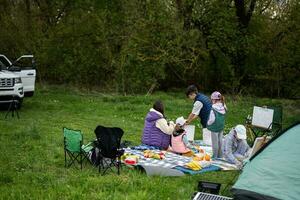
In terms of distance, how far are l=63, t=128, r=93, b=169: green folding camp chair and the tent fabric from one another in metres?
3.27

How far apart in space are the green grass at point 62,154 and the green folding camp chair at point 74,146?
23cm

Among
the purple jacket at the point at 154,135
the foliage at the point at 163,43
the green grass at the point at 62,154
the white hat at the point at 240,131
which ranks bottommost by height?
the green grass at the point at 62,154

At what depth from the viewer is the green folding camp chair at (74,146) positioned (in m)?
9.12

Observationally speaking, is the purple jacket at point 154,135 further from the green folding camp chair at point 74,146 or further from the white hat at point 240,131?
the green folding camp chair at point 74,146

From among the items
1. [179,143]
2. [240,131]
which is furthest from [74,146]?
[240,131]

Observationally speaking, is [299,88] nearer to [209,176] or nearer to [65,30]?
[65,30]

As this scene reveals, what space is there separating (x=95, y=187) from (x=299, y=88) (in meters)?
15.7

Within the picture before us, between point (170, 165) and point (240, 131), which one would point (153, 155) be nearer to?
point (170, 165)

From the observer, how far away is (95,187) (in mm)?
7609

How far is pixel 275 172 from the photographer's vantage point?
674 cm

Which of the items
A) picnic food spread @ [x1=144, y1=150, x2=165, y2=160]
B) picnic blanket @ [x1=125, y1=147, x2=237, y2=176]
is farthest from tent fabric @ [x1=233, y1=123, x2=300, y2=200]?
picnic food spread @ [x1=144, y1=150, x2=165, y2=160]

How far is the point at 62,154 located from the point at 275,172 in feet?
15.9

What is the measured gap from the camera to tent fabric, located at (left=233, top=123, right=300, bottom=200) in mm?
6477

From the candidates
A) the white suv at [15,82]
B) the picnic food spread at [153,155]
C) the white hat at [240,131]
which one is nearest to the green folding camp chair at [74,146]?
the picnic food spread at [153,155]
